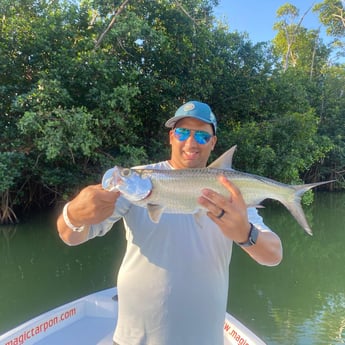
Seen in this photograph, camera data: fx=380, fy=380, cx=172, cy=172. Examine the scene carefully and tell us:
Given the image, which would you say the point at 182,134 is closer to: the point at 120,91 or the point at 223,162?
the point at 223,162

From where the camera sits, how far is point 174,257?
6.13 ft

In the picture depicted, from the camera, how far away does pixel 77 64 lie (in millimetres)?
10523

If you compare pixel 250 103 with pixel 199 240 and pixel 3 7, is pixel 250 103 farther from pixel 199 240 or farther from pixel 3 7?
pixel 199 240

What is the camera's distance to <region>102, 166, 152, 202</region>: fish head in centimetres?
181

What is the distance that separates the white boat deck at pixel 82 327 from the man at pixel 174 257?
6.24 ft

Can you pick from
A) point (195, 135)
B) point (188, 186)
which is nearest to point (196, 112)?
point (195, 135)

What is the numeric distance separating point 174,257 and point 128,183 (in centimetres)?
43

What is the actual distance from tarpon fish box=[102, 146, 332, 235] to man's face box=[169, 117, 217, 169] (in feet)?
0.51

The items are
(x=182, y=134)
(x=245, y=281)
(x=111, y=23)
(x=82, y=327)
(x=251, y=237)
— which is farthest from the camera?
(x=111, y=23)

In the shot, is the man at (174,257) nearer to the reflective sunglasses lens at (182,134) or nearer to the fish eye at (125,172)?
the fish eye at (125,172)

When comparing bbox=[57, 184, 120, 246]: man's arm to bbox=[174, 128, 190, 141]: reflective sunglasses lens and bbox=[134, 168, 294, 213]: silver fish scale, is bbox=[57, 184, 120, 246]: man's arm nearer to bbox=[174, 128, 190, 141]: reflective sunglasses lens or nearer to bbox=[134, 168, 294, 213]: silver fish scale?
bbox=[134, 168, 294, 213]: silver fish scale

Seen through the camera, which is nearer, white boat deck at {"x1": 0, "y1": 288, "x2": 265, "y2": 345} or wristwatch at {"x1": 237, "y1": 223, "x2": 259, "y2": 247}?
wristwatch at {"x1": 237, "y1": 223, "x2": 259, "y2": 247}

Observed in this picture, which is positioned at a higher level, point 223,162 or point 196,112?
point 196,112

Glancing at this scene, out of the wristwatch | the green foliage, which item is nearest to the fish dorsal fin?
the wristwatch
